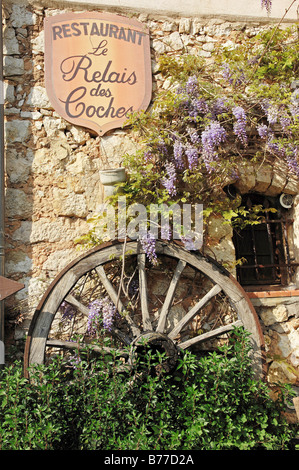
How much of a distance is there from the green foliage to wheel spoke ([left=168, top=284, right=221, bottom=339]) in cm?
27

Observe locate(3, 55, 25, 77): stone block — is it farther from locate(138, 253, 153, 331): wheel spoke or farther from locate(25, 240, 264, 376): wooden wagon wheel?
locate(138, 253, 153, 331): wheel spoke

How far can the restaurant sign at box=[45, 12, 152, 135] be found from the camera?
308cm

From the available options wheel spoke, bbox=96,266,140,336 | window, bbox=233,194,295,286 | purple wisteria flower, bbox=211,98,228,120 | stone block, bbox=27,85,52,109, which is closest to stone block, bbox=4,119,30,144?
stone block, bbox=27,85,52,109

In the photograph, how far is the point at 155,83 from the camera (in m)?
3.28

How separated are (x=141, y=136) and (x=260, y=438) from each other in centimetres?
216

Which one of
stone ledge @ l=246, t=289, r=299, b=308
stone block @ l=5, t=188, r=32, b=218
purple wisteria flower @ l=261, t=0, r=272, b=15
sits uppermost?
purple wisteria flower @ l=261, t=0, r=272, b=15

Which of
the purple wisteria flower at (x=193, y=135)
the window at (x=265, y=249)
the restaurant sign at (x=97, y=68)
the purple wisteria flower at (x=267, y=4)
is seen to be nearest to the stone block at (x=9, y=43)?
the restaurant sign at (x=97, y=68)

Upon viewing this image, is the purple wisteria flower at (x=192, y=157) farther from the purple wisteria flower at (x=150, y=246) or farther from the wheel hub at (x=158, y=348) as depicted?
the wheel hub at (x=158, y=348)

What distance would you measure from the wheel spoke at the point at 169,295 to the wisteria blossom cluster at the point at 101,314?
30cm

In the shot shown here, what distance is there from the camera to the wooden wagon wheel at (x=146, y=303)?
2588mm

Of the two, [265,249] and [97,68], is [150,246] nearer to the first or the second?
[265,249]

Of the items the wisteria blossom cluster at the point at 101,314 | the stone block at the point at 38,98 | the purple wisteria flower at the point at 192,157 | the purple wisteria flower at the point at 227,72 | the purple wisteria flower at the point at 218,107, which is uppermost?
the purple wisteria flower at the point at 227,72

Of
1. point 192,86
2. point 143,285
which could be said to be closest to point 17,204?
point 143,285

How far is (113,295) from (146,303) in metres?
0.23
